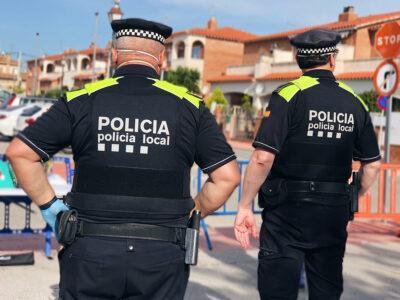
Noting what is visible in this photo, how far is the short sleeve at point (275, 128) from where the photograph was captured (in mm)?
3264

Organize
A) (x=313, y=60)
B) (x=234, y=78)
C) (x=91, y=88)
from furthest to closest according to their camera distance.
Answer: (x=234, y=78) < (x=313, y=60) < (x=91, y=88)

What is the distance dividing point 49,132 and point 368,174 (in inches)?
91.8

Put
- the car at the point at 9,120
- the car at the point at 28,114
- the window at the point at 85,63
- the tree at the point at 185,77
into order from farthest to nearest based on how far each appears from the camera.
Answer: the window at the point at 85,63
the tree at the point at 185,77
the car at the point at 9,120
the car at the point at 28,114

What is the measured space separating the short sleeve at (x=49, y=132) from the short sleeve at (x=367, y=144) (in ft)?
6.60

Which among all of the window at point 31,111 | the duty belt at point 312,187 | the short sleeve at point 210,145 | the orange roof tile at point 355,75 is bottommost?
the duty belt at point 312,187

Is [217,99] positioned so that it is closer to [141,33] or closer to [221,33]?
[221,33]

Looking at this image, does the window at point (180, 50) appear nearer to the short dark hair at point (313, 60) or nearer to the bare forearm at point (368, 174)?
the bare forearm at point (368, 174)

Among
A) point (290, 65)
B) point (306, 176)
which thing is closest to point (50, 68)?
point (290, 65)

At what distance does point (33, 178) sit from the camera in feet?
7.92

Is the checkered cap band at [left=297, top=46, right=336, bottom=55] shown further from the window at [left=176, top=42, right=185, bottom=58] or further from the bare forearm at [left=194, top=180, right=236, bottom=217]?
the window at [left=176, top=42, right=185, bottom=58]

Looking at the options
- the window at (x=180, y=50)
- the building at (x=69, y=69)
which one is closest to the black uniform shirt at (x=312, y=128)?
the window at (x=180, y=50)

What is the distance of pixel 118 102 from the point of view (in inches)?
93.9

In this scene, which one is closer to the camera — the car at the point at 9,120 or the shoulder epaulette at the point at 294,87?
the shoulder epaulette at the point at 294,87

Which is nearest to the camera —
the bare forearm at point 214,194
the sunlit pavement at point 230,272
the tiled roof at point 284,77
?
the bare forearm at point 214,194
